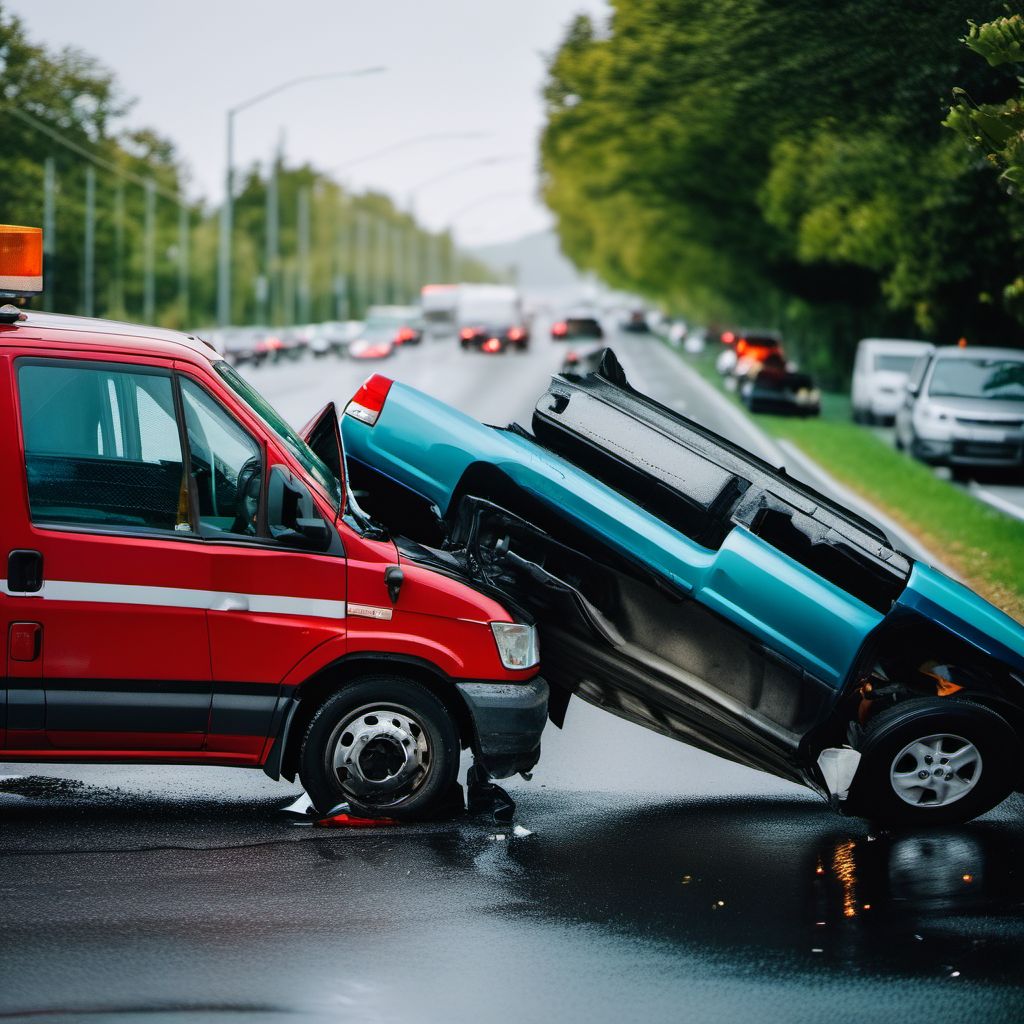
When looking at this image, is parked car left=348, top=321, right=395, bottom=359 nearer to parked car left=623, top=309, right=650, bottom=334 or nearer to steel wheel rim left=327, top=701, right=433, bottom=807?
parked car left=623, top=309, right=650, bottom=334

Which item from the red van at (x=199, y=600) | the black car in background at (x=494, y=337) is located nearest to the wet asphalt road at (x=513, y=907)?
the red van at (x=199, y=600)

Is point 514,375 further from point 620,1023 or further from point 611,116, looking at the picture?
point 620,1023

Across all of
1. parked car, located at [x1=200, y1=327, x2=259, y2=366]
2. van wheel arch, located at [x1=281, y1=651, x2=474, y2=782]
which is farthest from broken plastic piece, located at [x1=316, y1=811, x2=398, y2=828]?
parked car, located at [x1=200, y1=327, x2=259, y2=366]

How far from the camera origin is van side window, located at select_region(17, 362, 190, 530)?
7.17m

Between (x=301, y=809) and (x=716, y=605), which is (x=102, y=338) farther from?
(x=716, y=605)

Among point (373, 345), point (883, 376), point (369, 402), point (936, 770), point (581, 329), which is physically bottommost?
point (936, 770)

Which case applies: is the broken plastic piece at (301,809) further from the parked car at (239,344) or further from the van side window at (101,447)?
the parked car at (239,344)

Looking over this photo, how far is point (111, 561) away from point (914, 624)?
3.19m

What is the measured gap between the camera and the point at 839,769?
7.66m

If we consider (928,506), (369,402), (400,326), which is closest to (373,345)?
(400,326)

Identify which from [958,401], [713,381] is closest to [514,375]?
[713,381]

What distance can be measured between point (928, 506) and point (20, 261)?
1592 cm

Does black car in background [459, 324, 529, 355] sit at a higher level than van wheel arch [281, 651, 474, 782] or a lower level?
higher

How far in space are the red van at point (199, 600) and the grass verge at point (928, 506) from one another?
715 centimetres
